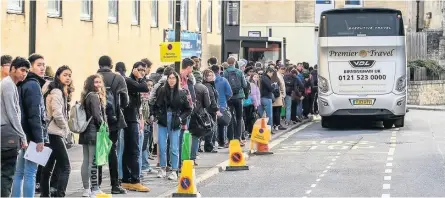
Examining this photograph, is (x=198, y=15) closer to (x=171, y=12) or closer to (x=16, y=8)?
(x=171, y=12)

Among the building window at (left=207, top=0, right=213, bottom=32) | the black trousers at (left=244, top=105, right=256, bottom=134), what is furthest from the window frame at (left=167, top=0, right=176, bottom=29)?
the black trousers at (left=244, top=105, right=256, bottom=134)

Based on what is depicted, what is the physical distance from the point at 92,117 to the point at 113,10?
14213 millimetres

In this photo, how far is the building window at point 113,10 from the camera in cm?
2611

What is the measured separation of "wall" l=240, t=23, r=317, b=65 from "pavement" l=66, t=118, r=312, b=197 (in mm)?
36133

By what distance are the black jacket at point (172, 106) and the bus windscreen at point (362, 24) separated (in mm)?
13920

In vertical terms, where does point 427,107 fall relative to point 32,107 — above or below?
below

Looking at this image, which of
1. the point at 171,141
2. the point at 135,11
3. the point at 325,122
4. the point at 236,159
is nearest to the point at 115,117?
the point at 171,141

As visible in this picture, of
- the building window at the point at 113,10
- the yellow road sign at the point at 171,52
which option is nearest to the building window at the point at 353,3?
the building window at the point at 113,10

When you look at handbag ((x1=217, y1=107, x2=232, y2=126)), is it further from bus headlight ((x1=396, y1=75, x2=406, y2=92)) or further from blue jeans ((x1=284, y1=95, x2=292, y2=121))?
blue jeans ((x1=284, y1=95, x2=292, y2=121))

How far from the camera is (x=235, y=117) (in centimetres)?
2184

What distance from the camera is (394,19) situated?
28438 mm

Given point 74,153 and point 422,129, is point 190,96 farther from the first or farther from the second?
point 422,129

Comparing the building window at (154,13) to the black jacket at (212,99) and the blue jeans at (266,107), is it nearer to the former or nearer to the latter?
the blue jeans at (266,107)

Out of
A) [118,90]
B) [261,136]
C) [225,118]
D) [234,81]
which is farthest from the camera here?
[234,81]
